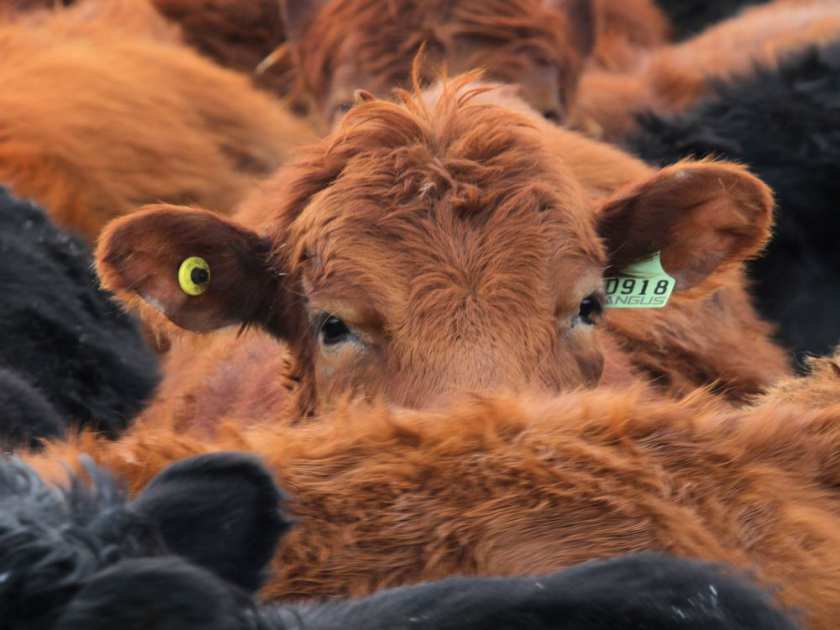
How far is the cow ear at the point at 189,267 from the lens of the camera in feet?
11.1

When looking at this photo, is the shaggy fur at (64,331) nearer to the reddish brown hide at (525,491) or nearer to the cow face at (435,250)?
the cow face at (435,250)

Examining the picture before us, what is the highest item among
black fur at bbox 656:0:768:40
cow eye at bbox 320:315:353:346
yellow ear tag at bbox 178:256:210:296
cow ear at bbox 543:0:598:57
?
black fur at bbox 656:0:768:40

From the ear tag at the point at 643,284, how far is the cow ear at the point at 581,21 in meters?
3.61

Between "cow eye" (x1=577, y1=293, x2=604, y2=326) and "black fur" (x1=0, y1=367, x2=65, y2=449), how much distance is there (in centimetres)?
126

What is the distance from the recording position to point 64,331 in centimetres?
436

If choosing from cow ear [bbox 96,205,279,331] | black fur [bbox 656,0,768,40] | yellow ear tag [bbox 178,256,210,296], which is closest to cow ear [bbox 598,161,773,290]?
cow ear [bbox 96,205,279,331]

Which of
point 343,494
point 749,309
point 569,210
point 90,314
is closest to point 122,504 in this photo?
point 343,494

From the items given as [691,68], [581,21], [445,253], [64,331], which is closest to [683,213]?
[445,253]

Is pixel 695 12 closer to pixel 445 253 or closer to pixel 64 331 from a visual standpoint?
pixel 64 331

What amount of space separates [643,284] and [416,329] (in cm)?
73

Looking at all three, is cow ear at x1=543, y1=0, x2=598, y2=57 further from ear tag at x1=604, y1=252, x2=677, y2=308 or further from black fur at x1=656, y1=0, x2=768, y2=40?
ear tag at x1=604, y1=252, x2=677, y2=308

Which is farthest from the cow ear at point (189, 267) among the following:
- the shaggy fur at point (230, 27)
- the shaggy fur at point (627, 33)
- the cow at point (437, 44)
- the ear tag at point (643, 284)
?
the shaggy fur at point (627, 33)

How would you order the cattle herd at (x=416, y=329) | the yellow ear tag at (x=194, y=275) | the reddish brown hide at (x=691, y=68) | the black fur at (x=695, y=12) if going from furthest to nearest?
the black fur at (x=695, y=12)
the reddish brown hide at (x=691, y=68)
the yellow ear tag at (x=194, y=275)
the cattle herd at (x=416, y=329)

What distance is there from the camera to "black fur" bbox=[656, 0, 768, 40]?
32.8 ft
